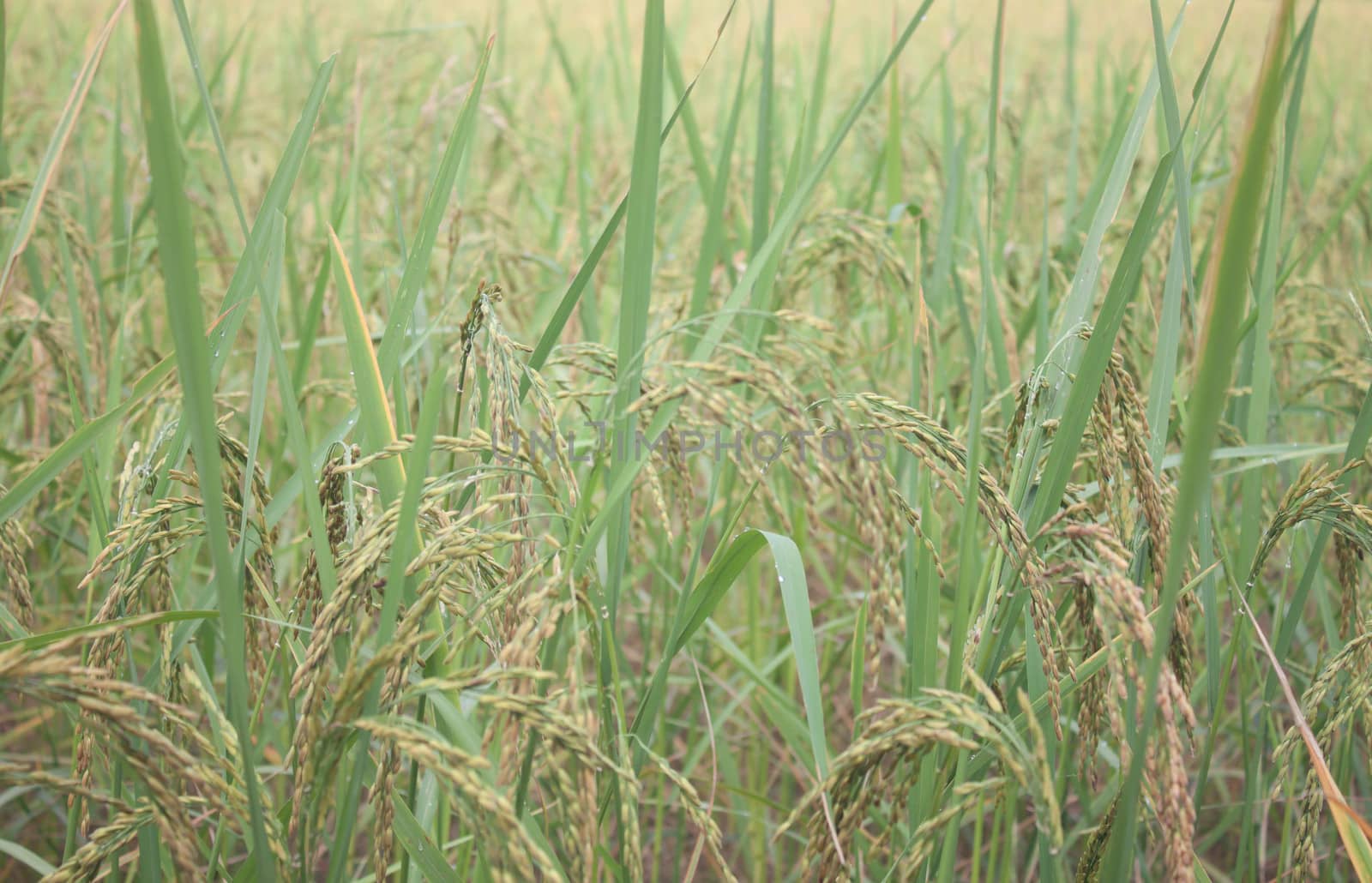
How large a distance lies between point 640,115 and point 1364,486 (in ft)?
4.98

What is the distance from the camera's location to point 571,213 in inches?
97.3

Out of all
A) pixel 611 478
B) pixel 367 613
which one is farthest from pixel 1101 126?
pixel 367 613

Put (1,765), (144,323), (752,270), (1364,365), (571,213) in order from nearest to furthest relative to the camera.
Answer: (1,765), (752,270), (1364,365), (144,323), (571,213)

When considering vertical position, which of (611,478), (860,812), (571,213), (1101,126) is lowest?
(860,812)

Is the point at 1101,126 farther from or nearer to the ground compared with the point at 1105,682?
farther from the ground

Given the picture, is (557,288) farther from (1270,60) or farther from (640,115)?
(1270,60)

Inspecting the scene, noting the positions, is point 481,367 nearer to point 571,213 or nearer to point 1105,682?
point 1105,682

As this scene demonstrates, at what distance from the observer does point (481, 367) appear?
1061mm

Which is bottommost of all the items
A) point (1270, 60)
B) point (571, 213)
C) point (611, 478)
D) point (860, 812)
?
point (860, 812)

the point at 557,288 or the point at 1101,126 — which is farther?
the point at 1101,126

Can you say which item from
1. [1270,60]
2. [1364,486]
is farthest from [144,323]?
[1364,486]

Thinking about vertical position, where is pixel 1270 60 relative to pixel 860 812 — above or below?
above

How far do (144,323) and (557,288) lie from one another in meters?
0.91

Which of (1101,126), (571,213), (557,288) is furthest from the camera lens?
(1101,126)
